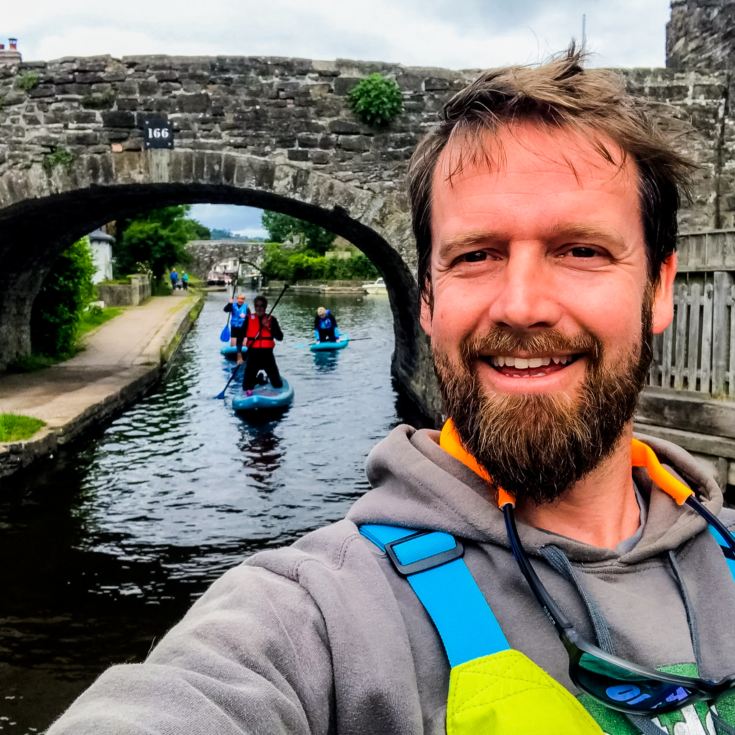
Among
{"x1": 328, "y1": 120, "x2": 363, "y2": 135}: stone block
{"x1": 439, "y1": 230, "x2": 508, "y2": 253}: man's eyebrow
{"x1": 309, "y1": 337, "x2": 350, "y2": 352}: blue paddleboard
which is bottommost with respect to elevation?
{"x1": 309, "y1": 337, "x2": 350, "y2": 352}: blue paddleboard

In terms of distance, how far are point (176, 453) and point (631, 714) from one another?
9004 millimetres

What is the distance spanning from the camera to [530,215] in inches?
52.4

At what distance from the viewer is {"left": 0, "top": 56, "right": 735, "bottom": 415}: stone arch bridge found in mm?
8859

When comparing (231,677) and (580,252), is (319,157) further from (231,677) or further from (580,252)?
(231,677)

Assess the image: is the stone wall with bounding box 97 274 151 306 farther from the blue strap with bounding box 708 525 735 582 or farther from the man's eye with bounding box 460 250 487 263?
the blue strap with bounding box 708 525 735 582

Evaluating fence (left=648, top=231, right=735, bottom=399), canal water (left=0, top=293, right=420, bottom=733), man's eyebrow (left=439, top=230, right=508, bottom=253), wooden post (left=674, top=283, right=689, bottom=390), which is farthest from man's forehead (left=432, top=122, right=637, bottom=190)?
wooden post (left=674, top=283, right=689, bottom=390)

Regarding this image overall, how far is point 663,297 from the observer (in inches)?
61.1

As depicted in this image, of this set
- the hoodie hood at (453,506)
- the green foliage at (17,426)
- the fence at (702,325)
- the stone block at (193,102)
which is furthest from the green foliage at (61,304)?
the hoodie hood at (453,506)

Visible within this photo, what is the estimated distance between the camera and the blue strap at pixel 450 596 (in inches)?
41.8

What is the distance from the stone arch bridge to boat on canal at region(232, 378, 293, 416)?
12.5 ft

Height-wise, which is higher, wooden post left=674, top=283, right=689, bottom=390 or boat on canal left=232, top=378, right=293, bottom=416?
wooden post left=674, top=283, right=689, bottom=390

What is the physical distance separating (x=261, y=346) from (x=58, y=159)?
4670 mm

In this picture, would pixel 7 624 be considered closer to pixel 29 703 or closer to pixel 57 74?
pixel 29 703

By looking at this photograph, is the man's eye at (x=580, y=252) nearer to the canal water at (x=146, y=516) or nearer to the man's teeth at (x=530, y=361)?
the man's teeth at (x=530, y=361)
